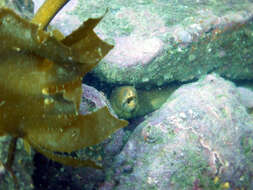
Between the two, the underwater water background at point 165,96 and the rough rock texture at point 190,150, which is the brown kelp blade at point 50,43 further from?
the rough rock texture at point 190,150

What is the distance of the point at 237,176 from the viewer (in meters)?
2.47

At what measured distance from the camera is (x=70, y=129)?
5.02ft

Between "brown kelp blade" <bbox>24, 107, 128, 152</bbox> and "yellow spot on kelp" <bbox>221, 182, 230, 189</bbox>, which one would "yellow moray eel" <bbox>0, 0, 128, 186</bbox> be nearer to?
"brown kelp blade" <bbox>24, 107, 128, 152</bbox>

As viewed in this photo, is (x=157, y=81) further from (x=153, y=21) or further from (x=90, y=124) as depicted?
(x=90, y=124)

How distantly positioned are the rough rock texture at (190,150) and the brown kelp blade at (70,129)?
2.82 feet

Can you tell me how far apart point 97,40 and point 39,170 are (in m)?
1.27

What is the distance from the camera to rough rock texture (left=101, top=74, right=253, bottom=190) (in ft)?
7.25

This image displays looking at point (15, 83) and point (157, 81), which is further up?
point (15, 83)

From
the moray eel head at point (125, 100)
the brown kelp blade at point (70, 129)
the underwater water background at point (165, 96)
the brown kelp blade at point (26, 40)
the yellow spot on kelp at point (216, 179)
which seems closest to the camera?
the brown kelp blade at point (26, 40)

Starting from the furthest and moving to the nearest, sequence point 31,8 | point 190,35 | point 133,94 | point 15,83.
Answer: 1. point 190,35
2. point 133,94
3. point 31,8
4. point 15,83

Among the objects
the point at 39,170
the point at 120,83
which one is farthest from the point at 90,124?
the point at 120,83

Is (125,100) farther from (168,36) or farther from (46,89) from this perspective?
(46,89)

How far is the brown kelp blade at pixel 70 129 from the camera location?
147cm

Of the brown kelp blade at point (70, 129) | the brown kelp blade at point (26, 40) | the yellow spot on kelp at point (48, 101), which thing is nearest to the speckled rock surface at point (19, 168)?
the brown kelp blade at point (70, 129)
